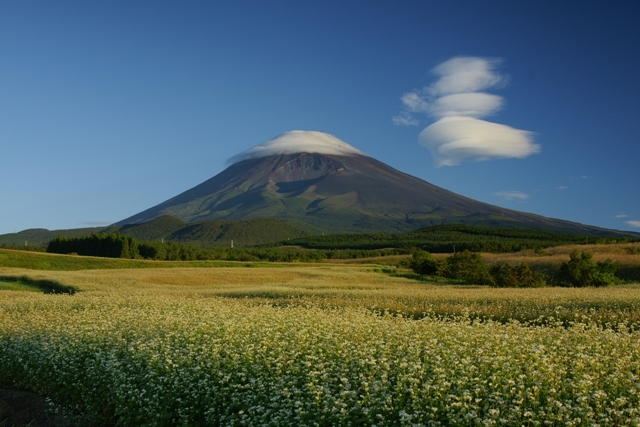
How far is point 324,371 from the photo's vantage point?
299 inches

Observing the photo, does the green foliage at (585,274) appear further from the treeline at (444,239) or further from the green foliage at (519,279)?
the treeline at (444,239)

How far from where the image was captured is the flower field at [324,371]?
6281mm

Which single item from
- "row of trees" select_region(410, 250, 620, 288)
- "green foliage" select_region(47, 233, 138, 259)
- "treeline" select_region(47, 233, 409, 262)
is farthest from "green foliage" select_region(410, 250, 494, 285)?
"green foliage" select_region(47, 233, 138, 259)

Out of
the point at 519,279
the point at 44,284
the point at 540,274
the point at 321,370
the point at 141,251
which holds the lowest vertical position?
the point at 44,284

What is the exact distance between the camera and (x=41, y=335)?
1392 centimetres

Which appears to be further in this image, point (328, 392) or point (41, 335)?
point (41, 335)

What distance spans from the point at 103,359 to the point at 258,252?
93792 millimetres

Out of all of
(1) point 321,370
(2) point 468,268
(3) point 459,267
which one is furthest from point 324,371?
(3) point 459,267

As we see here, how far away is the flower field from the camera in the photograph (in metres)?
6.28

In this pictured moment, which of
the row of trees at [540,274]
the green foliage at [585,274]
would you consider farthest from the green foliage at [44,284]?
the green foliage at [585,274]

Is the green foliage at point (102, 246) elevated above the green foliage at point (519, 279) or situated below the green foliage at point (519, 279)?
above

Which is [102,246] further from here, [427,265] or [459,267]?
[459,267]

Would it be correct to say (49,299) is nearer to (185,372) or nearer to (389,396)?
(185,372)

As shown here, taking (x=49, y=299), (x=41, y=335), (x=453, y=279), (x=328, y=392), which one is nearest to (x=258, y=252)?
(x=453, y=279)
